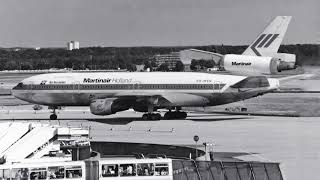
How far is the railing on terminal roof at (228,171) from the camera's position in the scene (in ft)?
97.9

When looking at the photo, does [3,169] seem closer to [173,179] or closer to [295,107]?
[173,179]


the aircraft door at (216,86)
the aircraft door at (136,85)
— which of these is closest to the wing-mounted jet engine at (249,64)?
the aircraft door at (216,86)

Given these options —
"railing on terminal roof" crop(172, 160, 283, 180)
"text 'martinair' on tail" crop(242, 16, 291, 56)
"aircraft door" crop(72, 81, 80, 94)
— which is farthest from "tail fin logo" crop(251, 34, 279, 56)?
"railing on terminal roof" crop(172, 160, 283, 180)

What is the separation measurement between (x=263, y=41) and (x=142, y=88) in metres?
15.7

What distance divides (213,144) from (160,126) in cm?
1904

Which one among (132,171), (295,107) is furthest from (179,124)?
(132,171)

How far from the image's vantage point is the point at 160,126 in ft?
229

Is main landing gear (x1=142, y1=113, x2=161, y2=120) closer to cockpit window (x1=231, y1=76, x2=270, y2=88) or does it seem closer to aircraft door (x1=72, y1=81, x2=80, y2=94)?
aircraft door (x1=72, y1=81, x2=80, y2=94)

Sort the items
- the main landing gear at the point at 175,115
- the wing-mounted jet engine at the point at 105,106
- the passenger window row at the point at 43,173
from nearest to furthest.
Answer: the passenger window row at the point at 43,173, the wing-mounted jet engine at the point at 105,106, the main landing gear at the point at 175,115

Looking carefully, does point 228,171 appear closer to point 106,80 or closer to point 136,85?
point 136,85

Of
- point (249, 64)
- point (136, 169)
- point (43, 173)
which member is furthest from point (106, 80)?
point (43, 173)

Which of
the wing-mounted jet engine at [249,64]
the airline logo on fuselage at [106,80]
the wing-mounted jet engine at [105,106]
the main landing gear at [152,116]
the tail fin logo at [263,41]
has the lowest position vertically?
the main landing gear at [152,116]

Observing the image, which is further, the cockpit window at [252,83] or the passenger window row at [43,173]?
the cockpit window at [252,83]

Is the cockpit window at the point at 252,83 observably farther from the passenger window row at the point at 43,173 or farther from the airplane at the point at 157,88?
the passenger window row at the point at 43,173
